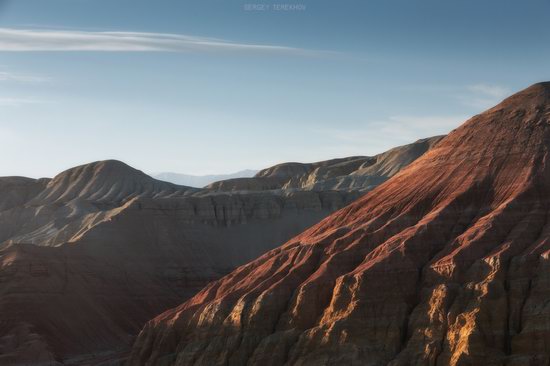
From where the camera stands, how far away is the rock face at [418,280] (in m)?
91.8

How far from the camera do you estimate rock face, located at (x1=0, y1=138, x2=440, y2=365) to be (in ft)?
448

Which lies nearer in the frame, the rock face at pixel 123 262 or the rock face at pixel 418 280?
the rock face at pixel 418 280

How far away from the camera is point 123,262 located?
16150 cm

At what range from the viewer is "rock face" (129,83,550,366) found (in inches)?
3612

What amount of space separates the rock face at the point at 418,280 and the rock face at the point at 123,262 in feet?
72.1

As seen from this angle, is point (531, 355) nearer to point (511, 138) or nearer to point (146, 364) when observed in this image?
point (511, 138)

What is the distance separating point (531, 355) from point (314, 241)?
93.2ft

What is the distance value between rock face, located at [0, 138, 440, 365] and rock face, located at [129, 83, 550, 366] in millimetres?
21965

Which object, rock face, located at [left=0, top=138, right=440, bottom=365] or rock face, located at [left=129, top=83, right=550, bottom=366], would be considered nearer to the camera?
rock face, located at [left=129, top=83, right=550, bottom=366]

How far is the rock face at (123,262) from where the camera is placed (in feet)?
448

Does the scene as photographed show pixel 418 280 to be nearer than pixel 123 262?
Yes

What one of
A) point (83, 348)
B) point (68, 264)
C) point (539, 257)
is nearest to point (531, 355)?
point (539, 257)

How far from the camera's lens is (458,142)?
115 m

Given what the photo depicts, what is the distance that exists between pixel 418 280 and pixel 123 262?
6947 cm
